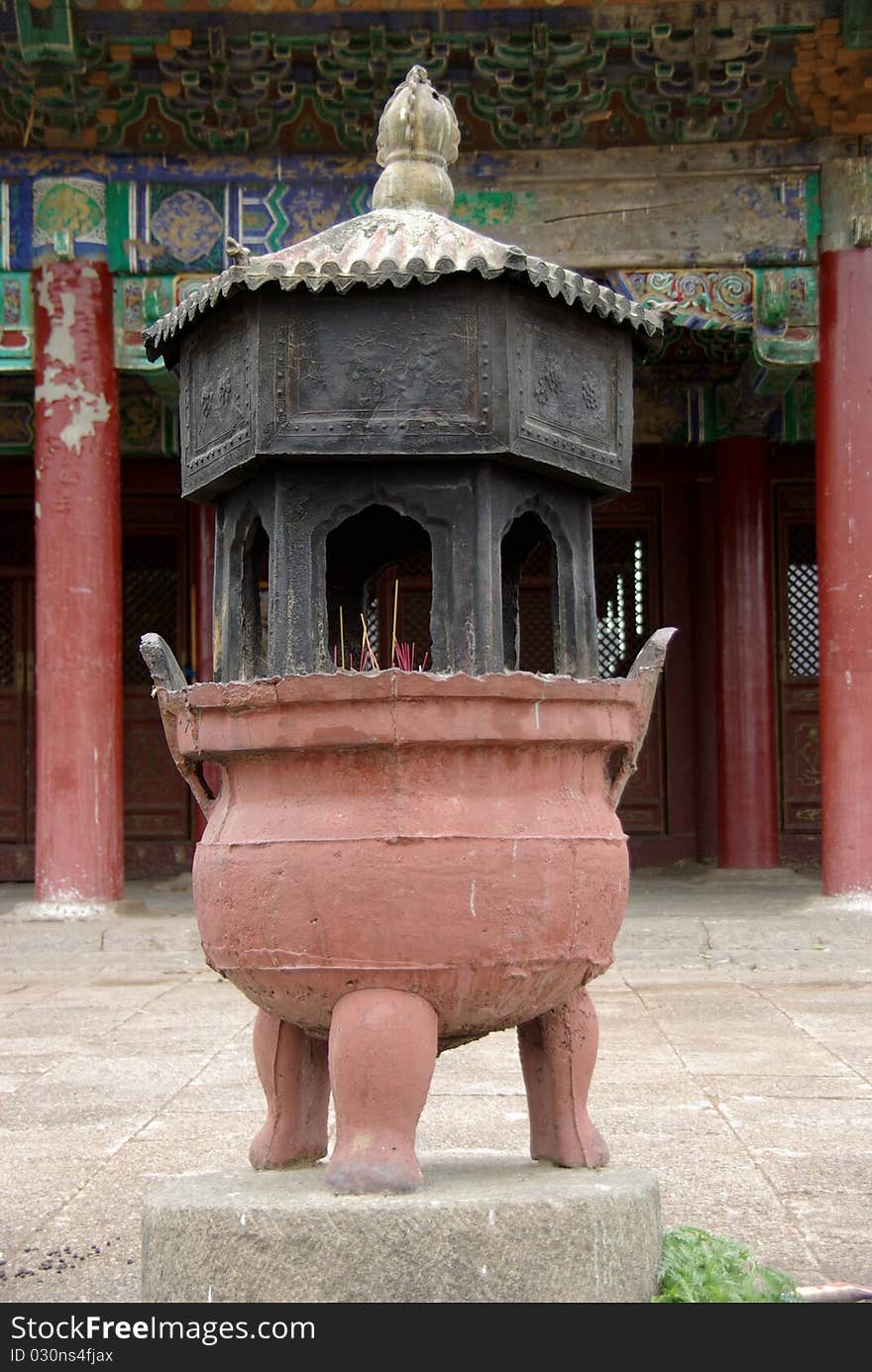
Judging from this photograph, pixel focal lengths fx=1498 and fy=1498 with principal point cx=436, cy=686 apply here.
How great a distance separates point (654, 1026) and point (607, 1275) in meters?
3.23

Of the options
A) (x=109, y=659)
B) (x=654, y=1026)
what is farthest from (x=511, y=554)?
(x=109, y=659)

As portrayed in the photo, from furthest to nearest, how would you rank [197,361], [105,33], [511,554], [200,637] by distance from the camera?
1. [200,637]
2. [105,33]
3. [511,554]
4. [197,361]

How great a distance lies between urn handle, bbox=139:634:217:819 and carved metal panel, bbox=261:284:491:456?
1.58 feet

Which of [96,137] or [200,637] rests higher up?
[96,137]

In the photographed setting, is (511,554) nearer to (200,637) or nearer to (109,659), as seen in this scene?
(109,659)

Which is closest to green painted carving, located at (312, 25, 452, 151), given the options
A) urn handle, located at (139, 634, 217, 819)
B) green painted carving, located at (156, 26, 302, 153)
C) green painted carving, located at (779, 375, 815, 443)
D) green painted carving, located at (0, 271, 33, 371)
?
green painted carving, located at (156, 26, 302, 153)

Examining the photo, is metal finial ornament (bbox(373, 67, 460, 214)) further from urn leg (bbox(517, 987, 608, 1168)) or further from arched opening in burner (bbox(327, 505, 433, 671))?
urn leg (bbox(517, 987, 608, 1168))

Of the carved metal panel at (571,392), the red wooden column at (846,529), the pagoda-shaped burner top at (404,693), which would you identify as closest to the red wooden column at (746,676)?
the red wooden column at (846,529)

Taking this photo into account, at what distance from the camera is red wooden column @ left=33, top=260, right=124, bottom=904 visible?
820cm

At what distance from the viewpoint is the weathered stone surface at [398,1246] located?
247 centimetres

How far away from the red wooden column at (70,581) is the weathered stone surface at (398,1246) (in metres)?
5.78

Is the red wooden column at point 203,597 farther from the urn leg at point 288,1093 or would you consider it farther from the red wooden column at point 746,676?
the urn leg at point 288,1093

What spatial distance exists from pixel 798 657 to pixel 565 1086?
29.5 ft

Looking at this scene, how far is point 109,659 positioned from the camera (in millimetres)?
8305
